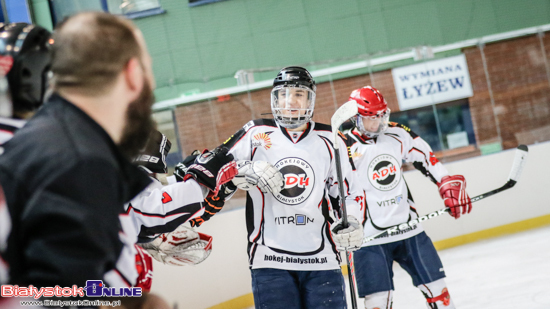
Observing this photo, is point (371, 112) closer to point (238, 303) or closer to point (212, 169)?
point (212, 169)

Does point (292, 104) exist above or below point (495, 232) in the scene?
above

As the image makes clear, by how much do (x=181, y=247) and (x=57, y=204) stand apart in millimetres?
1247

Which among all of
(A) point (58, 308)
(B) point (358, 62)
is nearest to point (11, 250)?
(A) point (58, 308)

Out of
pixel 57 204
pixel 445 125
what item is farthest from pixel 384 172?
pixel 445 125

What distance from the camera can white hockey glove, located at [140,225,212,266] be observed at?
187 cm

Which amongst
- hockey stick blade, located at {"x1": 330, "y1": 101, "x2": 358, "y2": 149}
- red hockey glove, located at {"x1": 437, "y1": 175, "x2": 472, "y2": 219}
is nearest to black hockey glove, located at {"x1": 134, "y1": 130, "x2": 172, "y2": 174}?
hockey stick blade, located at {"x1": 330, "y1": 101, "x2": 358, "y2": 149}

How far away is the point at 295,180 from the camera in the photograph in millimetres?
2275

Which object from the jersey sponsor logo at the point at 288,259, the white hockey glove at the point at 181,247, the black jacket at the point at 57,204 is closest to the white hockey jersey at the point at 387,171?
the jersey sponsor logo at the point at 288,259

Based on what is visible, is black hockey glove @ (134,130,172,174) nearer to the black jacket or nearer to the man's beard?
the man's beard

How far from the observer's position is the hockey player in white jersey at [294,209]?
2176 millimetres

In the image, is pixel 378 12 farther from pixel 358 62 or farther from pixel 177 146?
pixel 177 146

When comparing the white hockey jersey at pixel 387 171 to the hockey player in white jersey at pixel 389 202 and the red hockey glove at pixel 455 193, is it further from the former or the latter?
the red hockey glove at pixel 455 193

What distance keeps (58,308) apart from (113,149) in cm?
24

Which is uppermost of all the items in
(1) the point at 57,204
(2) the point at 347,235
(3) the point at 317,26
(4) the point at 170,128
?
(3) the point at 317,26
